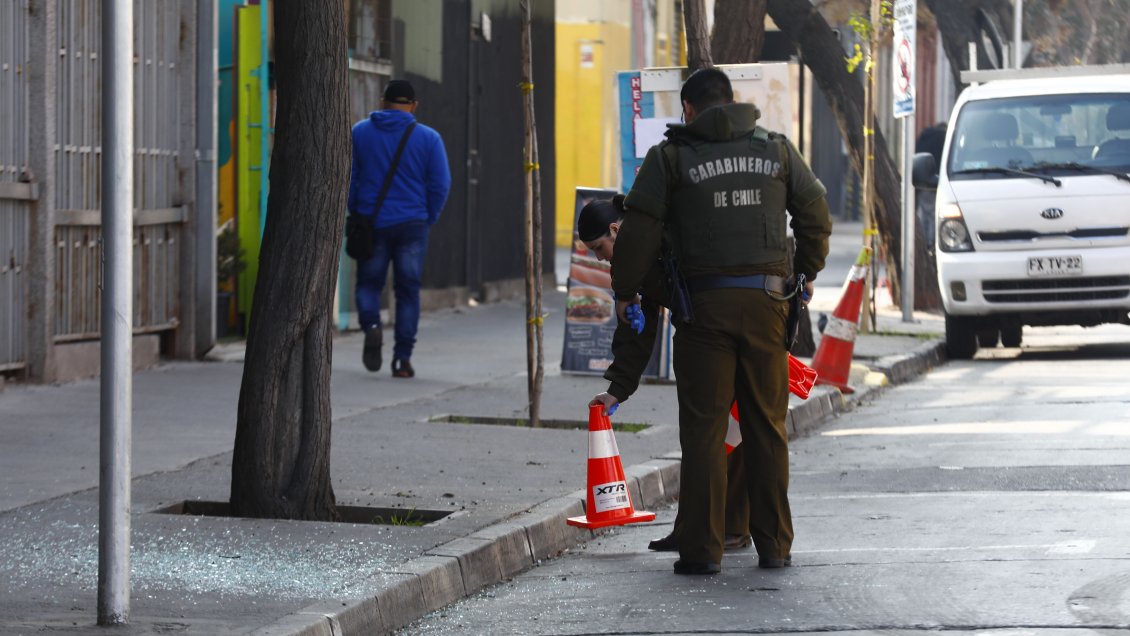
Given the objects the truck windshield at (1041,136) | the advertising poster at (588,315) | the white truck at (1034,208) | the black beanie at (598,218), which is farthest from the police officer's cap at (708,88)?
the truck windshield at (1041,136)

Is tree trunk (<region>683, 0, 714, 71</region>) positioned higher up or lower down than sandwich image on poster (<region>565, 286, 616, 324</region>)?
higher up

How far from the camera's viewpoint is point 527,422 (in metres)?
11.4

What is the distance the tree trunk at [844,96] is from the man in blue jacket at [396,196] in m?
7.21

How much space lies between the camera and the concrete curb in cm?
609

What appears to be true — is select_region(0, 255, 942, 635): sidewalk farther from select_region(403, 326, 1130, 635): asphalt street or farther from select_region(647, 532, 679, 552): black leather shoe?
select_region(647, 532, 679, 552): black leather shoe

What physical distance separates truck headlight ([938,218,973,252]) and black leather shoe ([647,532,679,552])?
30.1ft

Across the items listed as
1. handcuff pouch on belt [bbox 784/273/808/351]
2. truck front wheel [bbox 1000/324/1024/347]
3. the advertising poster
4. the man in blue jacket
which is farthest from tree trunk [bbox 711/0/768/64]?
handcuff pouch on belt [bbox 784/273/808/351]

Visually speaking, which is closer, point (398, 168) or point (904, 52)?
point (398, 168)

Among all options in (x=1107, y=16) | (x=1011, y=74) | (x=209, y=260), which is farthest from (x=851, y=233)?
(x=209, y=260)

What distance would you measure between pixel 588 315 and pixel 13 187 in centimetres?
392

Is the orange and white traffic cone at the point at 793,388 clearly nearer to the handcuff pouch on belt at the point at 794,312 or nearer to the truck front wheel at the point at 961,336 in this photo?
the handcuff pouch on belt at the point at 794,312

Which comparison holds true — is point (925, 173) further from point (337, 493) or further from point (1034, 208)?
point (337, 493)

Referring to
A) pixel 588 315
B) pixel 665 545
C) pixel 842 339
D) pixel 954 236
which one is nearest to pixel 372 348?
pixel 588 315

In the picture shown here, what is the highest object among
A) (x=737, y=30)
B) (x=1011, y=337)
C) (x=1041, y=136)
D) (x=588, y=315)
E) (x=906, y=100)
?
(x=737, y=30)
